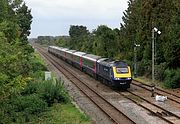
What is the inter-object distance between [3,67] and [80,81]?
2506cm

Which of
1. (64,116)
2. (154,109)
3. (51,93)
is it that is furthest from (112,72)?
(64,116)

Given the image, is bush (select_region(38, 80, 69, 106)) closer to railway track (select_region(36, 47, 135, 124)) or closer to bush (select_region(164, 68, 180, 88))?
railway track (select_region(36, 47, 135, 124))

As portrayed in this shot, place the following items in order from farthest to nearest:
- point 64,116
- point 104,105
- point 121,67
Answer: point 121,67 < point 104,105 < point 64,116

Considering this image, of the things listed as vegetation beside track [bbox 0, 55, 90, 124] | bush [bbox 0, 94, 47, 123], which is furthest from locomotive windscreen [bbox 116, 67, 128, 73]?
bush [bbox 0, 94, 47, 123]

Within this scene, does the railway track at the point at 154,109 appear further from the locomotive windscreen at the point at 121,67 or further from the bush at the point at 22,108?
the bush at the point at 22,108

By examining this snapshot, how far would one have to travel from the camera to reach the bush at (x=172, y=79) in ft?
132

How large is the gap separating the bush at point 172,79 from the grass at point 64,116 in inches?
547

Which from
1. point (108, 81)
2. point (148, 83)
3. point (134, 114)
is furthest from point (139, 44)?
point (134, 114)

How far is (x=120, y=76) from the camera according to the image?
38125 mm

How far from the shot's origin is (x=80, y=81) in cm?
4744

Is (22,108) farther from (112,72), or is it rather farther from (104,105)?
(112,72)

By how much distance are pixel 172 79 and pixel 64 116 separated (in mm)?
16922

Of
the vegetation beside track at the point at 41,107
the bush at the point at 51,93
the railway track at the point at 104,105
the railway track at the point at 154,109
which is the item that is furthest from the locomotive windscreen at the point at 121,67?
the bush at the point at 51,93

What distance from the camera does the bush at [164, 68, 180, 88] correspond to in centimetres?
4012
